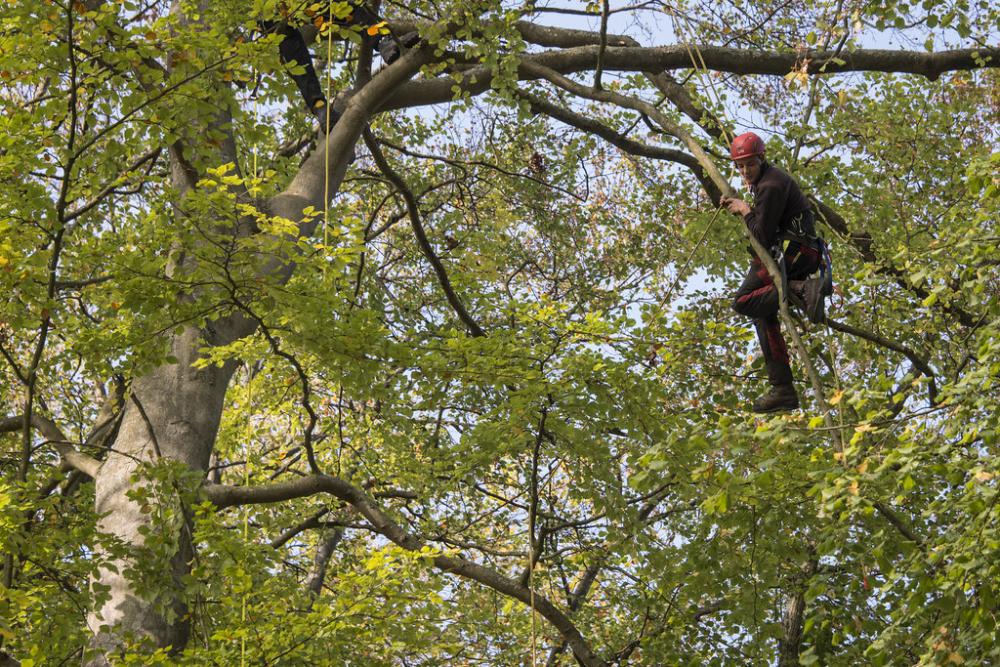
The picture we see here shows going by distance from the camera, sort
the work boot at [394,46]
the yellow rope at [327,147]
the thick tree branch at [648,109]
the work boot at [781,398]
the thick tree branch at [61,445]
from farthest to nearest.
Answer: the work boot at [394,46]
the thick tree branch at [61,445]
the work boot at [781,398]
the yellow rope at [327,147]
the thick tree branch at [648,109]

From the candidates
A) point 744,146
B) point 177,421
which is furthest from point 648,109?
point 177,421

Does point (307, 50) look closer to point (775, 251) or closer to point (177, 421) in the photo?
point (177, 421)

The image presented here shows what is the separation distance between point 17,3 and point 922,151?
7.78 meters

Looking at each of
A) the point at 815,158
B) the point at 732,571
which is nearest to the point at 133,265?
the point at 732,571

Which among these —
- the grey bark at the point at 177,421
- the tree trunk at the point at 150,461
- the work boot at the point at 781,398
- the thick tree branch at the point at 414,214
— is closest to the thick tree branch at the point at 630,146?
the thick tree branch at the point at 414,214

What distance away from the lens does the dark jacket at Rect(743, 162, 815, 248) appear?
5566 millimetres

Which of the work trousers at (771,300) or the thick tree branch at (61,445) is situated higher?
the work trousers at (771,300)

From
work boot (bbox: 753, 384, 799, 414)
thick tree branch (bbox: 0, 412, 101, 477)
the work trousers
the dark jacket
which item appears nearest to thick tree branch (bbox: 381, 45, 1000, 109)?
the dark jacket

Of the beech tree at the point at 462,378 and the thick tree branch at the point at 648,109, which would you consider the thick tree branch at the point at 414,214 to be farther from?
the thick tree branch at the point at 648,109

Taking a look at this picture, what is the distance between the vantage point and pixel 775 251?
575 cm

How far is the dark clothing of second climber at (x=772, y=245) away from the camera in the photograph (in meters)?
5.59

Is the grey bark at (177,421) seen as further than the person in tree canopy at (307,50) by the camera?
No

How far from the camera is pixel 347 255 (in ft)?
17.7

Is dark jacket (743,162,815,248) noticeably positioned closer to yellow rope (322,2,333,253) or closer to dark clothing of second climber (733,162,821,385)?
dark clothing of second climber (733,162,821,385)
